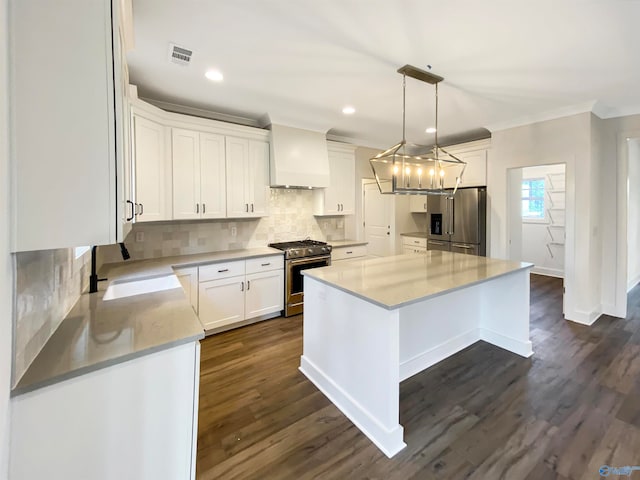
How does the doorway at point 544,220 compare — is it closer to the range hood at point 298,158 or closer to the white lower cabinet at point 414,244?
the white lower cabinet at point 414,244

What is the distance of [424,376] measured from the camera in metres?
2.49

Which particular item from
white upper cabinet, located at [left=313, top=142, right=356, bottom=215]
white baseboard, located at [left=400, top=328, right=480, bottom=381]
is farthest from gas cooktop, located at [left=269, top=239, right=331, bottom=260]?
white baseboard, located at [left=400, top=328, right=480, bottom=381]

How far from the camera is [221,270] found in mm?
3264

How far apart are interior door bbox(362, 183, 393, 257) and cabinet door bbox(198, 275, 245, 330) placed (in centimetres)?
321

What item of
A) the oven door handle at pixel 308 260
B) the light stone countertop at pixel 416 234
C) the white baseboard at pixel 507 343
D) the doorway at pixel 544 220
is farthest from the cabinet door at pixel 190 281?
the doorway at pixel 544 220

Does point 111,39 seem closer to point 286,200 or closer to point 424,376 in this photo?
point 424,376

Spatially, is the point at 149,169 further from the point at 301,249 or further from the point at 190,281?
the point at 301,249

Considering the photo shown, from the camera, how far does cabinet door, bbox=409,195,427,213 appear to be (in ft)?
18.4

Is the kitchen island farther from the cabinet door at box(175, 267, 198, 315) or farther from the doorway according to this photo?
the doorway

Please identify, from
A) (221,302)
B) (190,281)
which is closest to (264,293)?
(221,302)

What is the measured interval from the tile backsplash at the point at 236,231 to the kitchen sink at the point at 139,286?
995mm

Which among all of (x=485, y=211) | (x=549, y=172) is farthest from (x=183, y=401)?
(x=549, y=172)

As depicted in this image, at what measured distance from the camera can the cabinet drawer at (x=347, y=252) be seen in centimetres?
432

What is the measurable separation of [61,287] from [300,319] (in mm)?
2645
